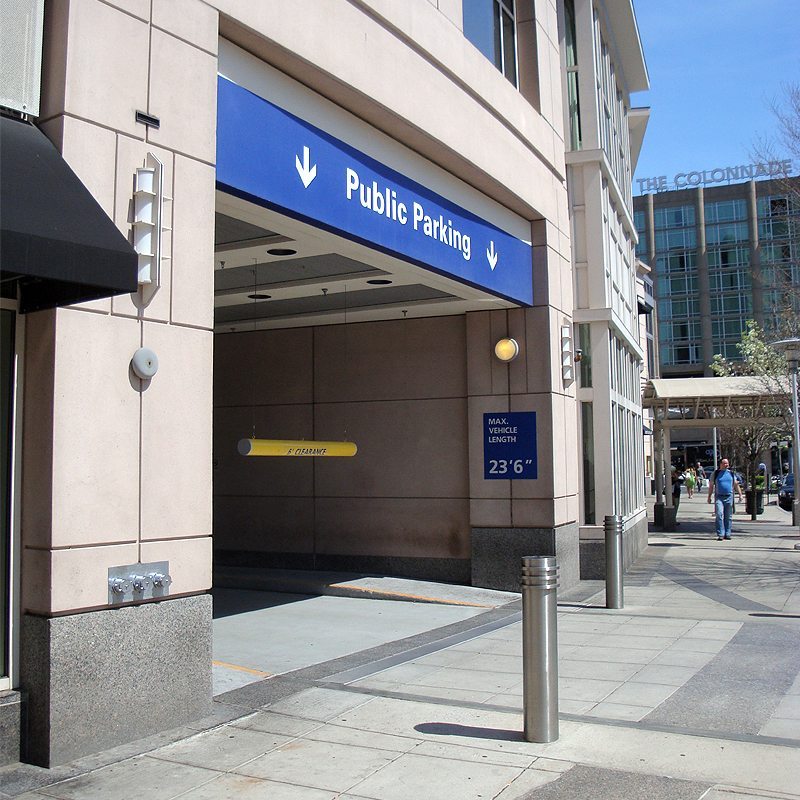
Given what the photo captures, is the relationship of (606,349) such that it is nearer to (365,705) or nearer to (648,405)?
(365,705)

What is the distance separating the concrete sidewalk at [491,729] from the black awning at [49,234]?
9.11ft

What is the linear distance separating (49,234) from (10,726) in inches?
111

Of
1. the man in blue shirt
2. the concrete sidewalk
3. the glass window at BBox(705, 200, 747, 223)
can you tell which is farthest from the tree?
the glass window at BBox(705, 200, 747, 223)

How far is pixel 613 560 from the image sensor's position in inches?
436

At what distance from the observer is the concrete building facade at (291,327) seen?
17.7 ft

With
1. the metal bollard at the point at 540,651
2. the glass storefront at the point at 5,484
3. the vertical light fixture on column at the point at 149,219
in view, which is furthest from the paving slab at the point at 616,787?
the vertical light fixture on column at the point at 149,219

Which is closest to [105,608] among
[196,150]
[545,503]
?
[196,150]

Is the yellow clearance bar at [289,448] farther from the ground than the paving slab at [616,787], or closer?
farther from the ground

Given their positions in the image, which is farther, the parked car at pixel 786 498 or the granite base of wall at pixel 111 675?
the parked car at pixel 786 498

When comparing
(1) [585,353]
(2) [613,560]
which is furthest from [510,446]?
(1) [585,353]

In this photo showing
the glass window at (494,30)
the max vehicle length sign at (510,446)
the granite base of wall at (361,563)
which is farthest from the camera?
the granite base of wall at (361,563)

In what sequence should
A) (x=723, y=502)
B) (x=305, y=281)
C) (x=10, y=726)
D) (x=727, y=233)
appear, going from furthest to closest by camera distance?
(x=727, y=233)
(x=723, y=502)
(x=305, y=281)
(x=10, y=726)

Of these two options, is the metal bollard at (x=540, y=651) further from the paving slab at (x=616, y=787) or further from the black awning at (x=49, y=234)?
the black awning at (x=49, y=234)

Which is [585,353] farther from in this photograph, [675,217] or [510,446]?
[675,217]
